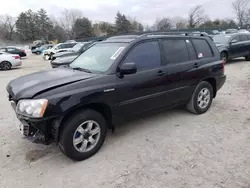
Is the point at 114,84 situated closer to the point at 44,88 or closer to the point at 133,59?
the point at 133,59

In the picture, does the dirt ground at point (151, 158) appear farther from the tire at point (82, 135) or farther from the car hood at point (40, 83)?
the car hood at point (40, 83)

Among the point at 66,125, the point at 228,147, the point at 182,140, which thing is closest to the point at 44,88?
the point at 66,125

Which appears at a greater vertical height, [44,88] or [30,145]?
[44,88]

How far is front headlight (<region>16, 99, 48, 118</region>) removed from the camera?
2.80 meters

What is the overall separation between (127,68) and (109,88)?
40 cm

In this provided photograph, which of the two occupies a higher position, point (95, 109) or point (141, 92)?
point (141, 92)

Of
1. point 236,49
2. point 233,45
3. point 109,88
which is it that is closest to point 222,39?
point 233,45

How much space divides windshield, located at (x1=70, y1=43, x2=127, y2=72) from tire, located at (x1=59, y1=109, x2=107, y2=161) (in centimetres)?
80

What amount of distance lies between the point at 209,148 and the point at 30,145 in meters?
2.92

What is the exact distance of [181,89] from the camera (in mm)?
4359

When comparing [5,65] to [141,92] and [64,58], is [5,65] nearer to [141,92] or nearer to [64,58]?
[64,58]

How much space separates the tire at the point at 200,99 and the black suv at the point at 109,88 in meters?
0.02

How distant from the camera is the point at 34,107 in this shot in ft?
9.29

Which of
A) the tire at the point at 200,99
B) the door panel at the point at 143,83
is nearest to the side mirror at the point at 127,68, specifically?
the door panel at the point at 143,83
